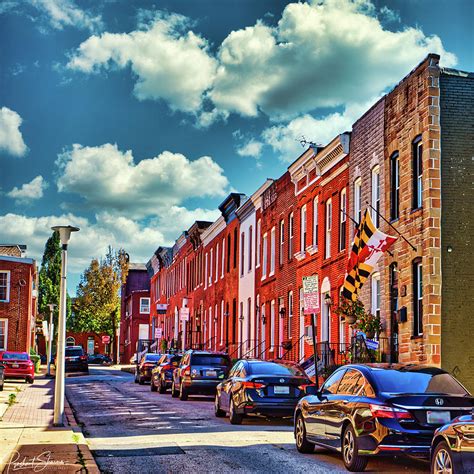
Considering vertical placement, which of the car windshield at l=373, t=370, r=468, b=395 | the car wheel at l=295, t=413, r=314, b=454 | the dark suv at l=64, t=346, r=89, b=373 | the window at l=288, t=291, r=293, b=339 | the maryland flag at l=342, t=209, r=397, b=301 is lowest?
the dark suv at l=64, t=346, r=89, b=373

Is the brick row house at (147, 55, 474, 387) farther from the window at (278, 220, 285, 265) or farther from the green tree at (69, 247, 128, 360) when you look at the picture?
the green tree at (69, 247, 128, 360)

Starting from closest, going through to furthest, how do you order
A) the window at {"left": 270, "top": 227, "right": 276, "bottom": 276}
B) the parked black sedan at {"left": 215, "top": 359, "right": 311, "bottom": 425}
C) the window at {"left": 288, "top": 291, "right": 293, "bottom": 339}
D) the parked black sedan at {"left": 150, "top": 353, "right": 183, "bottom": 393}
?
the parked black sedan at {"left": 215, "top": 359, "right": 311, "bottom": 425}, the parked black sedan at {"left": 150, "top": 353, "right": 183, "bottom": 393}, the window at {"left": 288, "top": 291, "right": 293, "bottom": 339}, the window at {"left": 270, "top": 227, "right": 276, "bottom": 276}

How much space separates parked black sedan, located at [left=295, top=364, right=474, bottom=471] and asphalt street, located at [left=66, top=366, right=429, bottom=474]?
55 centimetres

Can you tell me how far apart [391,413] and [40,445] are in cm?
576

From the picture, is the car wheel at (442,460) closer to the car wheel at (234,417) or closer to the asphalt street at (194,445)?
the asphalt street at (194,445)

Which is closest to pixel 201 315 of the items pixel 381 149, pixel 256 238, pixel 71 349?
pixel 71 349

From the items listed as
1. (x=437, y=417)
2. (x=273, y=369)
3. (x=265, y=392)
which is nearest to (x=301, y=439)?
(x=437, y=417)

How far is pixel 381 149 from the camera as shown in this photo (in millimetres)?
25656

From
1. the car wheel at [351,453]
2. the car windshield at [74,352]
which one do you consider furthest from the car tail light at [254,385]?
the car windshield at [74,352]

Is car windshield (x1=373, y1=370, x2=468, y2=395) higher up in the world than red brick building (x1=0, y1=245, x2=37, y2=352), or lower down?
lower down

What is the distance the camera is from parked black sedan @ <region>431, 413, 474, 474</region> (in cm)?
881

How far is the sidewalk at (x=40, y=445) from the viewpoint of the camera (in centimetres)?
1131

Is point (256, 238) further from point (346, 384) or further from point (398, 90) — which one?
point (346, 384)

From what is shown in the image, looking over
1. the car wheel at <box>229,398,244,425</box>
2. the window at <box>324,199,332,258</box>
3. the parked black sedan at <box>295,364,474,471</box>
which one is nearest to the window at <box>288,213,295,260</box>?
the window at <box>324,199,332,258</box>
